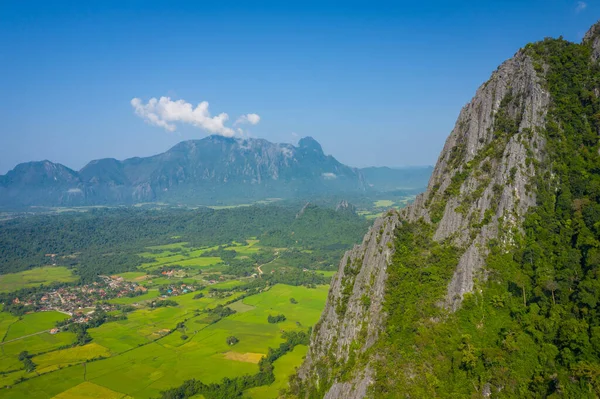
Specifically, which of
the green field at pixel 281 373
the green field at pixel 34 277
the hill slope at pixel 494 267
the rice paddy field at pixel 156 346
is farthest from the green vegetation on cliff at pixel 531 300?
the green field at pixel 34 277

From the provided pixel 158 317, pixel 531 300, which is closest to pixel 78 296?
pixel 158 317

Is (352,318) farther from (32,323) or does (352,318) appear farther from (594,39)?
(32,323)

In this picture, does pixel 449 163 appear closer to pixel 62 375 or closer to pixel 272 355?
pixel 272 355

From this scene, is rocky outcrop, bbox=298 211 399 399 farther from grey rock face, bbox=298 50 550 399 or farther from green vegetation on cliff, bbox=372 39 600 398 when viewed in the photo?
green vegetation on cliff, bbox=372 39 600 398

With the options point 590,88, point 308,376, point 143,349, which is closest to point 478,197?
point 590,88

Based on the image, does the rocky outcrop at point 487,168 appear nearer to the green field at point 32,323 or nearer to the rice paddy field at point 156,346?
the rice paddy field at point 156,346

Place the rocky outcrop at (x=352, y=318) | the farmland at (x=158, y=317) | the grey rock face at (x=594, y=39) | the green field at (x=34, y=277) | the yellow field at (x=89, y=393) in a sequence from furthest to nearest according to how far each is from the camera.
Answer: the green field at (x=34, y=277) < the farmland at (x=158, y=317) < the yellow field at (x=89, y=393) < the grey rock face at (x=594, y=39) < the rocky outcrop at (x=352, y=318)

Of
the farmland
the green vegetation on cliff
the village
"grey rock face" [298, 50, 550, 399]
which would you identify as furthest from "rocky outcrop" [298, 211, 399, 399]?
the village
